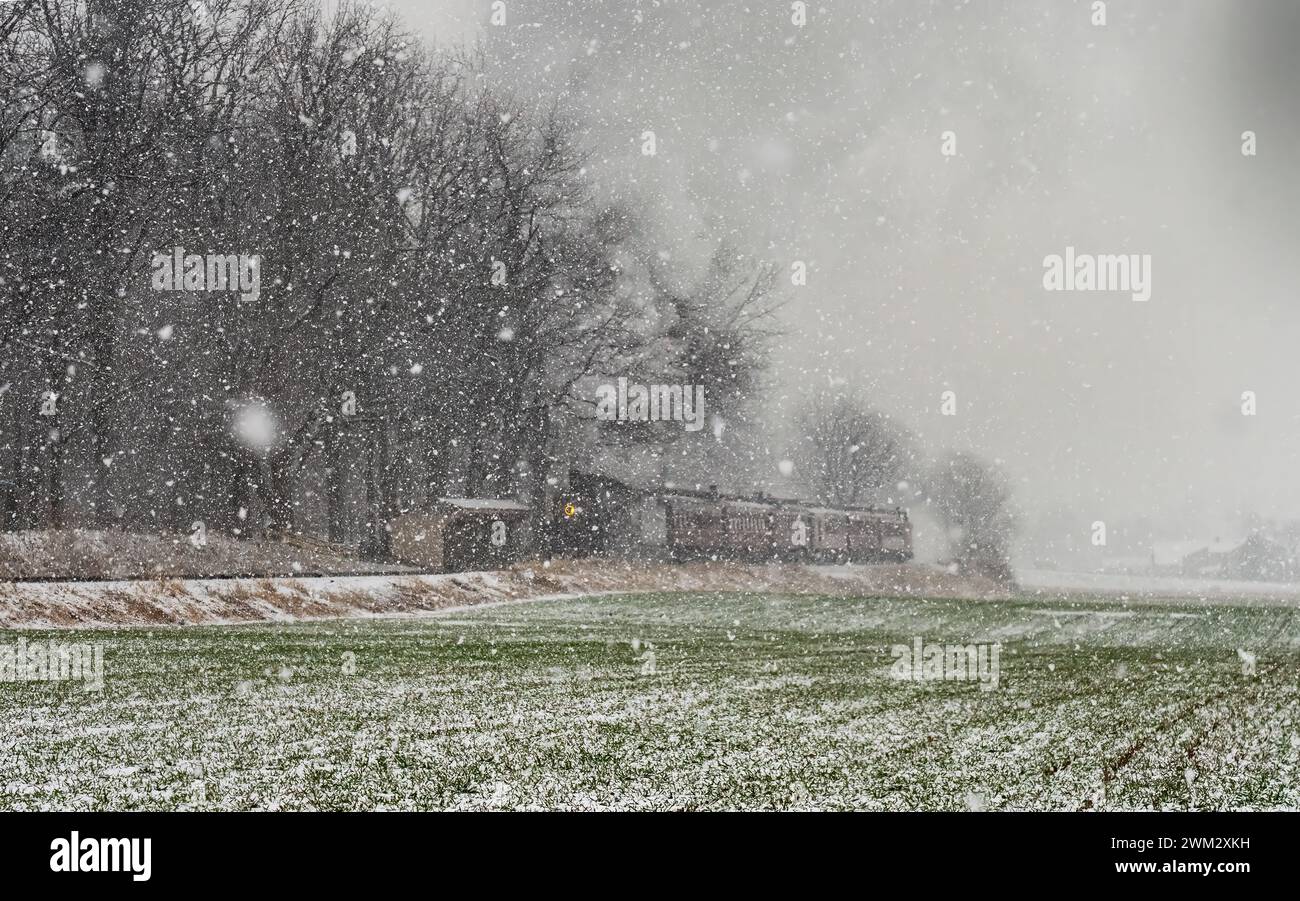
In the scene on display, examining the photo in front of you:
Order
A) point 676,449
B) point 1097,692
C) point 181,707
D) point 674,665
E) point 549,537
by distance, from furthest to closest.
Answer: point 676,449 < point 549,537 < point 674,665 < point 1097,692 < point 181,707

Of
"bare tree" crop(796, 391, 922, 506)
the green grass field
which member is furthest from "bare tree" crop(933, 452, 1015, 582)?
the green grass field

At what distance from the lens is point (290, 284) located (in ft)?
111

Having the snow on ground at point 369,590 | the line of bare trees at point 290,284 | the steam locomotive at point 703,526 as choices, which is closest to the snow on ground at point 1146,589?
the steam locomotive at point 703,526

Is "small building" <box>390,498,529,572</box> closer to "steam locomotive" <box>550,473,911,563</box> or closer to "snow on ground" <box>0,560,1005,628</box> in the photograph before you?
"snow on ground" <box>0,560,1005,628</box>

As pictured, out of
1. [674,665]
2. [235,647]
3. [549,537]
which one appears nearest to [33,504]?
[549,537]

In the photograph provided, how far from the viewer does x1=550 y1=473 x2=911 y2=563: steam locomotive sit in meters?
43.9

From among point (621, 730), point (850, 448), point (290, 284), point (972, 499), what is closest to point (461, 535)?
point (290, 284)

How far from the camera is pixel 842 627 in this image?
27906 millimetres

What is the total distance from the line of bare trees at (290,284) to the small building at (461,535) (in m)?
1.01

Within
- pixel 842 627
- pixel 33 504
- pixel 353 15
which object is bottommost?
pixel 842 627

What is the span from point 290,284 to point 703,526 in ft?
63.7

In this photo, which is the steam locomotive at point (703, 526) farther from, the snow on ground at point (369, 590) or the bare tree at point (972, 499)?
the bare tree at point (972, 499)

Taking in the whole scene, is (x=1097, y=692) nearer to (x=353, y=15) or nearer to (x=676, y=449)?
(x=353, y=15)
